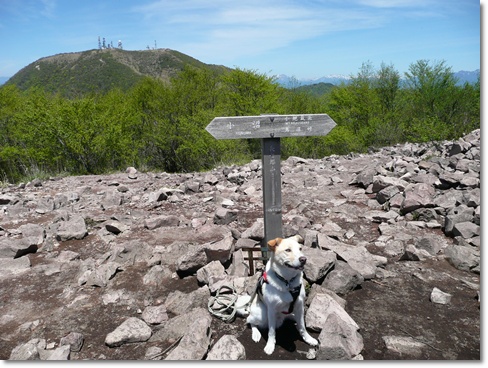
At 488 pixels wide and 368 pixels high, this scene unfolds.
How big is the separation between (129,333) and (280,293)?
5.99 feet

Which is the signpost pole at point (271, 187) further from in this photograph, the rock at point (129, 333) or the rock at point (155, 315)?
the rock at point (129, 333)

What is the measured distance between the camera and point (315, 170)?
12406 mm

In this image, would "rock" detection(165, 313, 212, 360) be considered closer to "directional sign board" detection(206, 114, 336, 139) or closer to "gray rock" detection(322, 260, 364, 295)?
"gray rock" detection(322, 260, 364, 295)

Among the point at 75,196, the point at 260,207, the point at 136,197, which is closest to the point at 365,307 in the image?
the point at 260,207

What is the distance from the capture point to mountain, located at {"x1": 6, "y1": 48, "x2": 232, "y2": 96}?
100875mm

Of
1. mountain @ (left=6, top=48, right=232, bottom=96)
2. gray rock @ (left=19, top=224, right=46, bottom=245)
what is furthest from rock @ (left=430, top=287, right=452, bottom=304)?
mountain @ (left=6, top=48, right=232, bottom=96)

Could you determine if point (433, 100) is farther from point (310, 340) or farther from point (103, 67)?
point (103, 67)

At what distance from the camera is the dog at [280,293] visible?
10.8 ft

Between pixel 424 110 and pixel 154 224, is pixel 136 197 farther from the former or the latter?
pixel 424 110

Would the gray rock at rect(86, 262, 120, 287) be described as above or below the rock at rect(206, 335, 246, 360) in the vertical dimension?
above

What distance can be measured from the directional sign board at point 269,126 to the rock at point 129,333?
2547 millimetres

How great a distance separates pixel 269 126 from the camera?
4.60 metres

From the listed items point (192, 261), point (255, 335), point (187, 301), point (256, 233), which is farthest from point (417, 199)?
point (187, 301)

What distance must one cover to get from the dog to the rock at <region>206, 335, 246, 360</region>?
290mm
